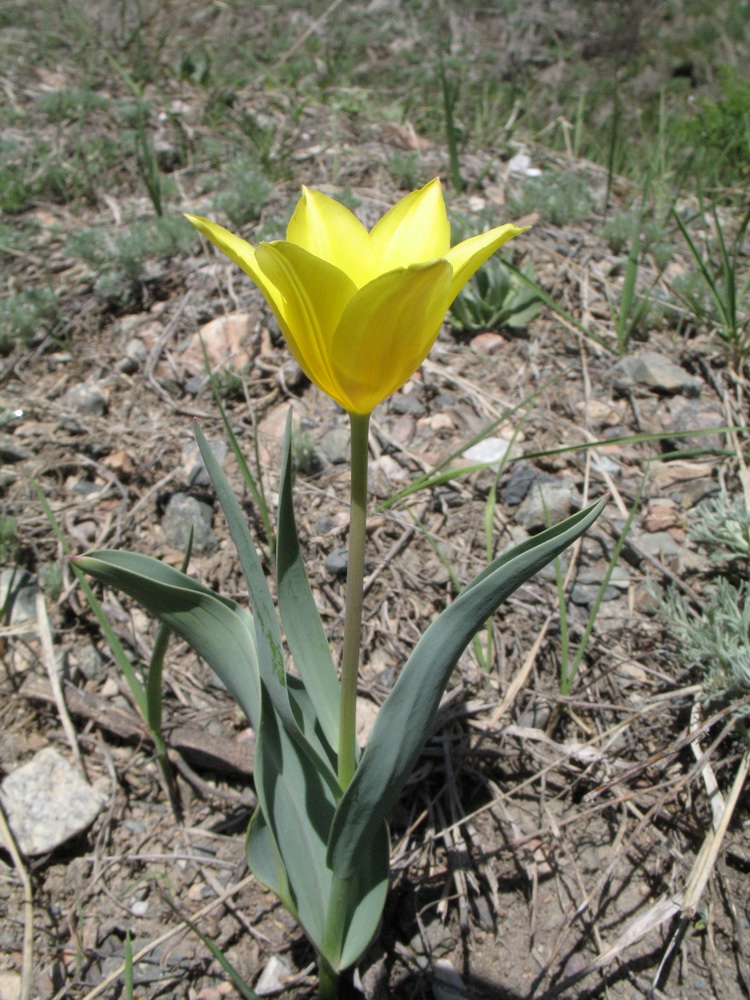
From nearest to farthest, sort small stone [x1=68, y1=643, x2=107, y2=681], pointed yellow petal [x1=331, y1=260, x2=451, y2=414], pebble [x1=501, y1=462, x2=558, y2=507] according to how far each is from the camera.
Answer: pointed yellow petal [x1=331, y1=260, x2=451, y2=414] < small stone [x1=68, y1=643, x2=107, y2=681] < pebble [x1=501, y1=462, x2=558, y2=507]

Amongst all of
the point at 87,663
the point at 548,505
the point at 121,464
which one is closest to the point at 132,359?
the point at 121,464

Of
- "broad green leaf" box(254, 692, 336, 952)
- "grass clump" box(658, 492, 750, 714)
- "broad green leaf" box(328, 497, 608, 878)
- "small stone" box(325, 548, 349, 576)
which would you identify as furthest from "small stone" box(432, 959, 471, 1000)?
"small stone" box(325, 548, 349, 576)

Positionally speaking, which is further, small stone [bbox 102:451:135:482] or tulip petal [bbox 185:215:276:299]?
small stone [bbox 102:451:135:482]

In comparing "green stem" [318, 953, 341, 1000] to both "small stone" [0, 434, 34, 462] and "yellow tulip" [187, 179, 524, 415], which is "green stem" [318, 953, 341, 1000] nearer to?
"yellow tulip" [187, 179, 524, 415]

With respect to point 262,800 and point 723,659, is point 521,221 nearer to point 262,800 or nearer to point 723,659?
point 723,659

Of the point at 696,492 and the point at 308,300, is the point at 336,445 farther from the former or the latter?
the point at 308,300

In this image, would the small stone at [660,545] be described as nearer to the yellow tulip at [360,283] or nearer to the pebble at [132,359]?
the yellow tulip at [360,283]
